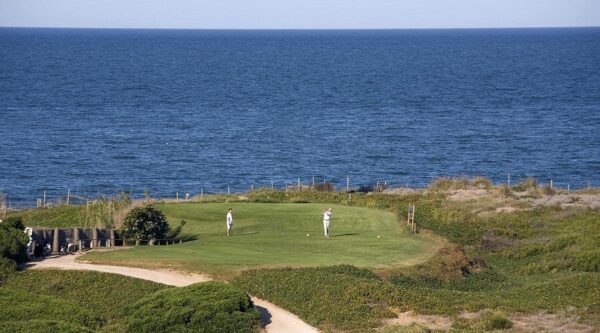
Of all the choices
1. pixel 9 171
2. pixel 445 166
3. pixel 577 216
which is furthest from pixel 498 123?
pixel 577 216

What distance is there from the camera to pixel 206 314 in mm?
32031

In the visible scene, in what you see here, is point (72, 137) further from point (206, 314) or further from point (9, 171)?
point (206, 314)

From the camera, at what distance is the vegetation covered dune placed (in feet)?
111

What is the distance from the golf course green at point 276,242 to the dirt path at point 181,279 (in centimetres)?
59

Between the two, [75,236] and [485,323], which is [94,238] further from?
[485,323]

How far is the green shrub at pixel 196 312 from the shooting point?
31.8 meters

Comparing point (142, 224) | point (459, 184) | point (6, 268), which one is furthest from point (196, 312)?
point (459, 184)

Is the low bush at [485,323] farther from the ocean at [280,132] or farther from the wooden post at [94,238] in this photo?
the ocean at [280,132]

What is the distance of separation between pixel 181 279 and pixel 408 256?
9.33 m

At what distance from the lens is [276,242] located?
143 feet

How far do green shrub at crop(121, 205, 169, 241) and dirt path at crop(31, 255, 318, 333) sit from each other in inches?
138

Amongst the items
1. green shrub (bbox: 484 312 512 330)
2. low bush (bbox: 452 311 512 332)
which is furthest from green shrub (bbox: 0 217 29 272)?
green shrub (bbox: 484 312 512 330)

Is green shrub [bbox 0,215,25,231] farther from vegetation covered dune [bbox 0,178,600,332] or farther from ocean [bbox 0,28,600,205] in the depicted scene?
ocean [bbox 0,28,600,205]

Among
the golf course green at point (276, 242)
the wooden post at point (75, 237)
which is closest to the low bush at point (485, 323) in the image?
the golf course green at point (276, 242)
